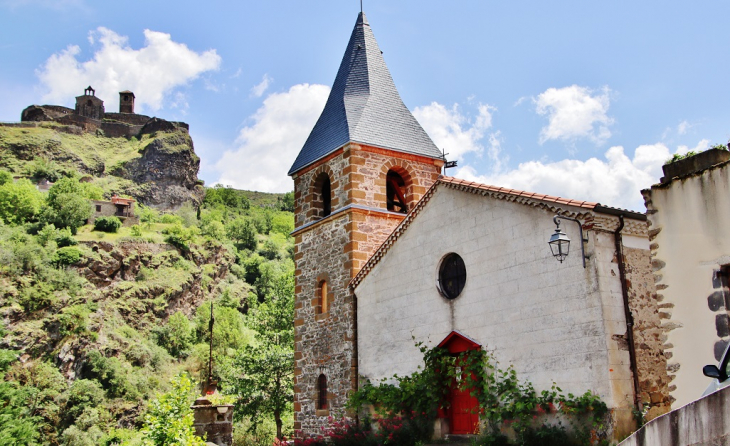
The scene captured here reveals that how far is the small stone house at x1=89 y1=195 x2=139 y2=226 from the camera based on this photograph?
75.8m

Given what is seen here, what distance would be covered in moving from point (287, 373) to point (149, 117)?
102621 mm

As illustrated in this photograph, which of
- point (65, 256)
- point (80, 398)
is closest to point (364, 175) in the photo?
point (80, 398)

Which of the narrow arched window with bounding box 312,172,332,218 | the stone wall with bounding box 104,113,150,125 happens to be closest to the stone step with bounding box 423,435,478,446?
the narrow arched window with bounding box 312,172,332,218

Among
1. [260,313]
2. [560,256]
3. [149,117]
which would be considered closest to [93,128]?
[149,117]

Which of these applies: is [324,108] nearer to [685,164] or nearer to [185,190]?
[685,164]

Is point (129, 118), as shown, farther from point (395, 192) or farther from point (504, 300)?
point (504, 300)

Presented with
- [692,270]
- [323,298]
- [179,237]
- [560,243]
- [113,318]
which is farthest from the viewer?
[179,237]

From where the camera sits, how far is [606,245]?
11.2m

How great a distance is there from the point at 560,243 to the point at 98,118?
121832mm

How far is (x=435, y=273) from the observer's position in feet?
47.4

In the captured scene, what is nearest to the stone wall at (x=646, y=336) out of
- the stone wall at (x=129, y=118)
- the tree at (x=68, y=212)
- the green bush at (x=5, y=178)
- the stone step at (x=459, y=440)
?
the stone step at (x=459, y=440)

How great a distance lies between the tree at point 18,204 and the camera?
7356 centimetres

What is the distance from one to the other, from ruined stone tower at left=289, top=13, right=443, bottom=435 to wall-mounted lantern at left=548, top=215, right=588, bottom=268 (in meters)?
6.64

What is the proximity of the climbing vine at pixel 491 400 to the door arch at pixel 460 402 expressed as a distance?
126 mm
